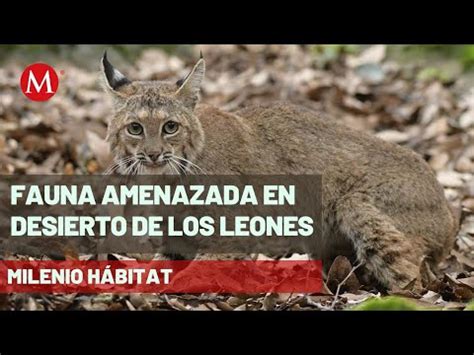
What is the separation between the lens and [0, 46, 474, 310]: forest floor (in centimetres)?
946

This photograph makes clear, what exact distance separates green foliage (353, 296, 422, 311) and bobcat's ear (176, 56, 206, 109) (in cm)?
224

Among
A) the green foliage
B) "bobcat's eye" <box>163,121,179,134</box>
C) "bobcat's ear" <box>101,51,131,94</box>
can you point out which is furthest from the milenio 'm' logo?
the green foliage

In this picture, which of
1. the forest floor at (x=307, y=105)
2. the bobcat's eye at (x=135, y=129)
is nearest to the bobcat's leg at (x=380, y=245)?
the forest floor at (x=307, y=105)

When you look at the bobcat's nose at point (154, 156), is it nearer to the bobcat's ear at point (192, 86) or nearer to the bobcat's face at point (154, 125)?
the bobcat's face at point (154, 125)

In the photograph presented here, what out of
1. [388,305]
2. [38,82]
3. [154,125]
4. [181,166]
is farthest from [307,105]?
[388,305]

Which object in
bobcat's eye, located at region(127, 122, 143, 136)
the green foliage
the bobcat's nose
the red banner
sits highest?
bobcat's eye, located at region(127, 122, 143, 136)

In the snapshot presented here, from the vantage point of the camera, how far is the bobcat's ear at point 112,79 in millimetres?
7203

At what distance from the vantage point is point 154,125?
7016 millimetres

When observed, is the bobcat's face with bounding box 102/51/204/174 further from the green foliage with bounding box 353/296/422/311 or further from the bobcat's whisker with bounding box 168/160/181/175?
the green foliage with bounding box 353/296/422/311

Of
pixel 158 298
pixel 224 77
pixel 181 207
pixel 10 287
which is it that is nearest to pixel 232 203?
pixel 181 207

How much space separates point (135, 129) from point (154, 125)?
0.58 feet

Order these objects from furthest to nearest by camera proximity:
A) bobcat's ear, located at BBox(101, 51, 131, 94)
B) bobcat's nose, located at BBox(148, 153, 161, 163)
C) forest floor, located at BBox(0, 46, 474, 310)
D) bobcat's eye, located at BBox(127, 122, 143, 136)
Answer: forest floor, located at BBox(0, 46, 474, 310), bobcat's ear, located at BBox(101, 51, 131, 94), bobcat's eye, located at BBox(127, 122, 143, 136), bobcat's nose, located at BBox(148, 153, 161, 163)

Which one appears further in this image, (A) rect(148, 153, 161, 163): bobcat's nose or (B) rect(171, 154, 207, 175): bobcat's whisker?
(B) rect(171, 154, 207, 175): bobcat's whisker

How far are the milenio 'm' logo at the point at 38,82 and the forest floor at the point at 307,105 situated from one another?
140 centimetres
